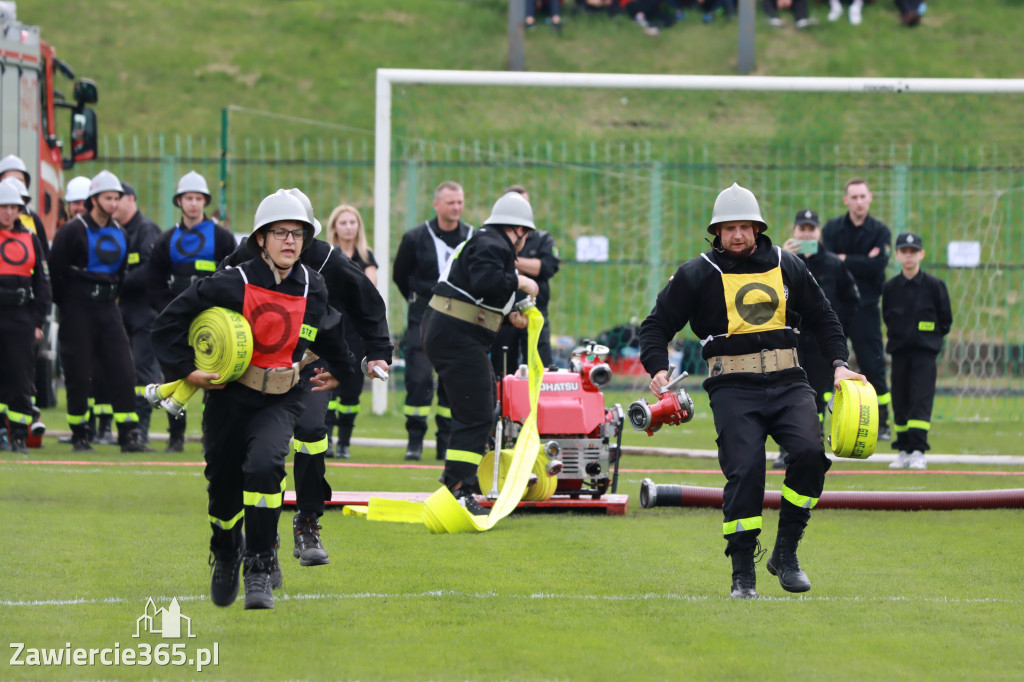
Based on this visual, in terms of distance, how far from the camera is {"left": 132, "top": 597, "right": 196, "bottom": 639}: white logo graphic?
5750 millimetres

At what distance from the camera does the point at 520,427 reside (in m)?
9.73

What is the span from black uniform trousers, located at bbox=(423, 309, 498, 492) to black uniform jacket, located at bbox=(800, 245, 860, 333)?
165 inches

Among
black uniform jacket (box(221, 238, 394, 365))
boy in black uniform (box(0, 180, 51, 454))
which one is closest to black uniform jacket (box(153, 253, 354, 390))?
black uniform jacket (box(221, 238, 394, 365))

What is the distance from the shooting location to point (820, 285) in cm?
1234

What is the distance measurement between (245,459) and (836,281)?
734cm

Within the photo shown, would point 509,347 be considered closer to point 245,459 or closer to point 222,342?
point 245,459

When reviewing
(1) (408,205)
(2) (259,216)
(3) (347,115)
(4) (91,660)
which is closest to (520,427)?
(2) (259,216)

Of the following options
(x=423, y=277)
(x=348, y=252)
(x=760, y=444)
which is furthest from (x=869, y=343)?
(x=760, y=444)

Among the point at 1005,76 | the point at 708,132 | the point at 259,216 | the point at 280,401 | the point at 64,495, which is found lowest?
the point at 64,495

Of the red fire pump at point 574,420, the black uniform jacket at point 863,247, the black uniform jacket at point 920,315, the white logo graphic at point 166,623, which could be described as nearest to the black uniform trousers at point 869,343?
the black uniform jacket at point 863,247

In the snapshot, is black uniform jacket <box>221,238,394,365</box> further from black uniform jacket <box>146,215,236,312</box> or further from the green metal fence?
the green metal fence

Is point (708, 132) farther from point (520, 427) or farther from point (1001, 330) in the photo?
point (520, 427)

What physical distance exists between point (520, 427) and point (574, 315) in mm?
11645

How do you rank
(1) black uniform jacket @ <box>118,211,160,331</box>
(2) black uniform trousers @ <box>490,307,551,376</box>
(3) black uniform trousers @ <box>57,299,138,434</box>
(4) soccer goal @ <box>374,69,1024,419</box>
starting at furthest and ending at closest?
(4) soccer goal @ <box>374,69,1024,419</box> → (1) black uniform jacket @ <box>118,211,160,331</box> → (3) black uniform trousers @ <box>57,299,138,434</box> → (2) black uniform trousers @ <box>490,307,551,376</box>
